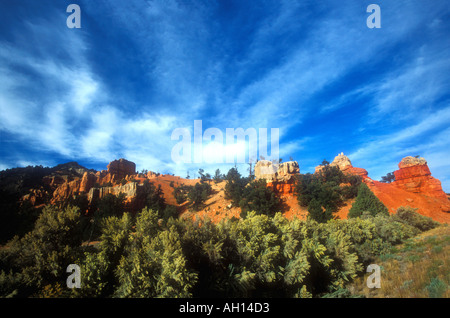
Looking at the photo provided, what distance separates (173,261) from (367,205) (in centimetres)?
3744

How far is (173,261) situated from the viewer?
8.55m

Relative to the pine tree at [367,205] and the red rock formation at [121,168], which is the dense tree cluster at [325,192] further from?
the red rock formation at [121,168]

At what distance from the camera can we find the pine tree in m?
31.1

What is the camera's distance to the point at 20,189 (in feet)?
156

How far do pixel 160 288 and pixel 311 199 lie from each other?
1621 inches

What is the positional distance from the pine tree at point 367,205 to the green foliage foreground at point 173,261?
22.8 meters

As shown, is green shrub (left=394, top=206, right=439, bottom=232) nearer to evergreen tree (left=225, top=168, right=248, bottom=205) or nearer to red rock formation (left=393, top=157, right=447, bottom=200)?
red rock formation (left=393, top=157, right=447, bottom=200)

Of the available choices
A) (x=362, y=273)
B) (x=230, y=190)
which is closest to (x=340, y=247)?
A: (x=362, y=273)

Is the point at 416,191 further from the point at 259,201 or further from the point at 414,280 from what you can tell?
the point at 414,280

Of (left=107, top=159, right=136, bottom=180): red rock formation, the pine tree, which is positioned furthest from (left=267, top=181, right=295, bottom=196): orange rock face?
(left=107, top=159, right=136, bottom=180): red rock formation

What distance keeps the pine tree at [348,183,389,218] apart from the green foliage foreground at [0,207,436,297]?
74.7 feet

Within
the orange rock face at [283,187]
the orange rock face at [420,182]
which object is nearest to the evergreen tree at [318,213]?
the orange rock face at [283,187]
